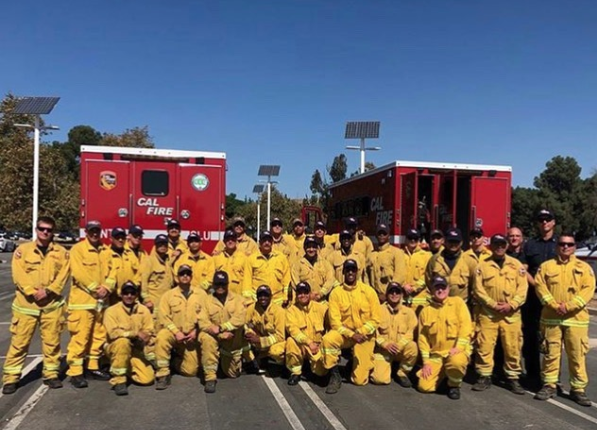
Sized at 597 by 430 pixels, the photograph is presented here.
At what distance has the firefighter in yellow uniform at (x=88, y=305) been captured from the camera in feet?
19.8

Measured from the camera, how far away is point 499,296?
20.0ft

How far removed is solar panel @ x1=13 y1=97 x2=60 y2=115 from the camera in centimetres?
2056

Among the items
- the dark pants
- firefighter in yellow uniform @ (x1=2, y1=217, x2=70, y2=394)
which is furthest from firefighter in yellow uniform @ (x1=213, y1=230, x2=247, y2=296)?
the dark pants

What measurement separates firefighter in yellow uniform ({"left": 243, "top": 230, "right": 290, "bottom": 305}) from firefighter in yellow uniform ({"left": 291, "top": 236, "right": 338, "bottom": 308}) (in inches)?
6.7

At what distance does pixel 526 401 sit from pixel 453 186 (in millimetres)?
5153

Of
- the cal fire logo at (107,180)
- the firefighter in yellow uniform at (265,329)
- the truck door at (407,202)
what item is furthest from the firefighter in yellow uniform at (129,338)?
the truck door at (407,202)

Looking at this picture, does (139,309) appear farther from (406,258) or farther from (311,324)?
(406,258)

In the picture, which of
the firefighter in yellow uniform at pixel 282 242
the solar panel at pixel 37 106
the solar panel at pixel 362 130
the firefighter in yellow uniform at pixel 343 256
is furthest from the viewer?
the solar panel at pixel 362 130

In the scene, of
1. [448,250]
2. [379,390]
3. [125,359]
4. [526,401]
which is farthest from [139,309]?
[526,401]

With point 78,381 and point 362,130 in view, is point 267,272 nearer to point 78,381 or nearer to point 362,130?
point 78,381

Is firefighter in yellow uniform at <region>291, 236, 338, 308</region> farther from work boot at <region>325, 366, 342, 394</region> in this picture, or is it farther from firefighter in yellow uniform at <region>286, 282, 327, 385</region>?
work boot at <region>325, 366, 342, 394</region>

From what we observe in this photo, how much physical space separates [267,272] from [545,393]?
11.6ft

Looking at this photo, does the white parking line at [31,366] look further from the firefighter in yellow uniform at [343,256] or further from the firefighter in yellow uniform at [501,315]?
the firefighter in yellow uniform at [501,315]

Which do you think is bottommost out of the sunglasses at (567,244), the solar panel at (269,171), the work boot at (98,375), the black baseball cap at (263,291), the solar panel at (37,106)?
the work boot at (98,375)
